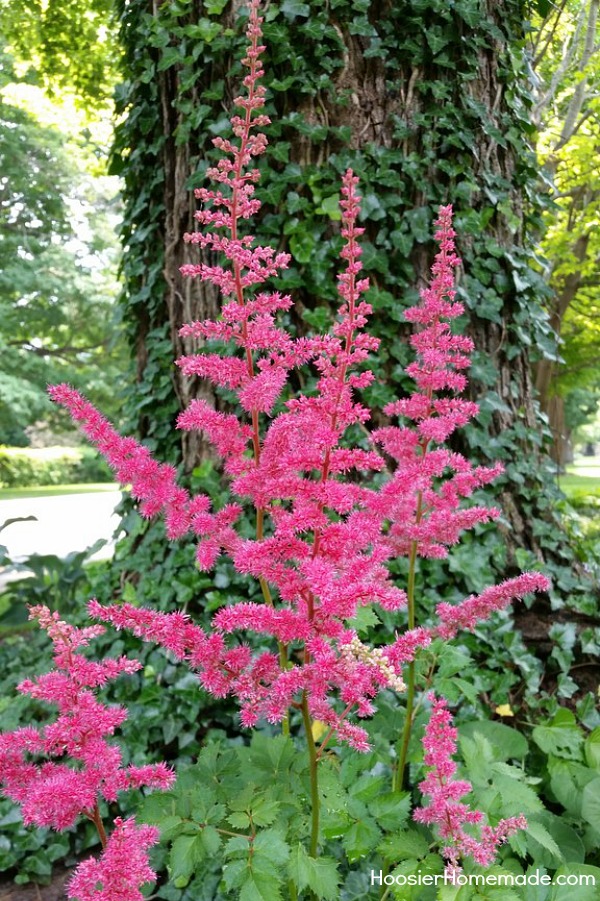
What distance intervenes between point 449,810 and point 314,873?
0.91 feet

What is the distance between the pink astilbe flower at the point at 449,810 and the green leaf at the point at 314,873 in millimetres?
225

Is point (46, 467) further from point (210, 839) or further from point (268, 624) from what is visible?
point (268, 624)

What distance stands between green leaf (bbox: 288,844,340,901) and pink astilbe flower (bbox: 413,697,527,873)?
0.23 m

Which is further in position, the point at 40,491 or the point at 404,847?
the point at 40,491

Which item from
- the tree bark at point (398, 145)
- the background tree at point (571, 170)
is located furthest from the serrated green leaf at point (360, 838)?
the background tree at point (571, 170)

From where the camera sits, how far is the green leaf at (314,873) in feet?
4.00

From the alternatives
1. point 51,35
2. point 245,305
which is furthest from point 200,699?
point 51,35

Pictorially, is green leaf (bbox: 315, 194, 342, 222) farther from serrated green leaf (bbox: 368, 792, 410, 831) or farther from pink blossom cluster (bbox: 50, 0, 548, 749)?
serrated green leaf (bbox: 368, 792, 410, 831)

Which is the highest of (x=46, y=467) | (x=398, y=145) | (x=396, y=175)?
(x=398, y=145)

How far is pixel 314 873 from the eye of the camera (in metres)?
1.24

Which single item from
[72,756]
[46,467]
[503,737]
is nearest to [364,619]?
[72,756]

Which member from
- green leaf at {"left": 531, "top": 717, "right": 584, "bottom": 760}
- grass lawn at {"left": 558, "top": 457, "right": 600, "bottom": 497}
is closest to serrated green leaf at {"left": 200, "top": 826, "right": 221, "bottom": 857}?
green leaf at {"left": 531, "top": 717, "right": 584, "bottom": 760}

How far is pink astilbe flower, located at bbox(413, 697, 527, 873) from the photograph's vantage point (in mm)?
1317

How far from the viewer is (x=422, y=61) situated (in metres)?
2.84
